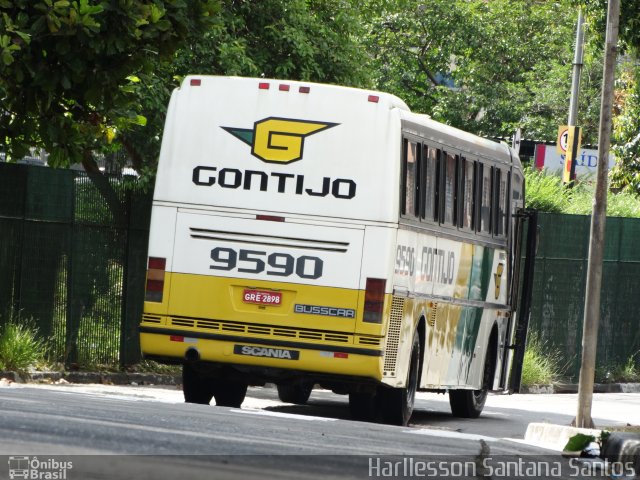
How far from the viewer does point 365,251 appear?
14.9m

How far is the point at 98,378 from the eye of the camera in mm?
19641

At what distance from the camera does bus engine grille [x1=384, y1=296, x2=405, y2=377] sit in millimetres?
15133

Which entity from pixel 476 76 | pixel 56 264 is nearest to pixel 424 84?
pixel 476 76

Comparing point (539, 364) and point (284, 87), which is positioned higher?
point (284, 87)

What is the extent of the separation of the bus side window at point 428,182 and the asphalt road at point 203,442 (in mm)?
3719

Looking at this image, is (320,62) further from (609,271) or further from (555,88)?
(555,88)

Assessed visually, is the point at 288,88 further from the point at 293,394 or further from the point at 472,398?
the point at 472,398

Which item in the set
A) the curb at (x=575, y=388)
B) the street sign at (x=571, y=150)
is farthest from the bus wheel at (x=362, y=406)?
the street sign at (x=571, y=150)

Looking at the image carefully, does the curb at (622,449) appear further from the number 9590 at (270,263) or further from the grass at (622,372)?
the grass at (622,372)

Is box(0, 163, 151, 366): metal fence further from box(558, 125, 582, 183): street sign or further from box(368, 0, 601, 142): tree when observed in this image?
box(368, 0, 601, 142): tree

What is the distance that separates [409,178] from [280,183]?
136 centimetres

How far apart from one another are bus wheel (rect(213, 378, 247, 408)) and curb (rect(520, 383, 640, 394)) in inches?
352

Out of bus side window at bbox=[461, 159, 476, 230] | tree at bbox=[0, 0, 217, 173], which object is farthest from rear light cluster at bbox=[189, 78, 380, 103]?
bus side window at bbox=[461, 159, 476, 230]

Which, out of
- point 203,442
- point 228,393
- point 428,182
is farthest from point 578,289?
point 203,442
